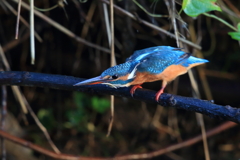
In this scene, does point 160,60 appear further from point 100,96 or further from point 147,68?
point 100,96

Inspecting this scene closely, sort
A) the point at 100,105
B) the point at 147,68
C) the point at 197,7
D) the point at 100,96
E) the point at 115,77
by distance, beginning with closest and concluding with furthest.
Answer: the point at 197,7 → the point at 115,77 → the point at 147,68 → the point at 100,105 → the point at 100,96

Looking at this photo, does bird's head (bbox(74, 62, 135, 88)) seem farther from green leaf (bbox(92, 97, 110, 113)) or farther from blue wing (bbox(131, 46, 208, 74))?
green leaf (bbox(92, 97, 110, 113))

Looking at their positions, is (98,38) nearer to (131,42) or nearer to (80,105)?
(131,42)

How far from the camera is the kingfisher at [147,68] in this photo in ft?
4.93

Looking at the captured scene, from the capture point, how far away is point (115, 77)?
150 centimetres

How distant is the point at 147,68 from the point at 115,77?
21 cm

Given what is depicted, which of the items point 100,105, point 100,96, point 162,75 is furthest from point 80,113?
point 162,75

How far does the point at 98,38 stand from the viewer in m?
2.79

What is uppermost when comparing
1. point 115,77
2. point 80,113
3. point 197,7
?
point 197,7

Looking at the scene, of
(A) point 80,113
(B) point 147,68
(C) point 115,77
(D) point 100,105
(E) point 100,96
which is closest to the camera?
(C) point 115,77

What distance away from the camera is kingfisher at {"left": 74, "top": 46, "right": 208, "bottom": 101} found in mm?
1503

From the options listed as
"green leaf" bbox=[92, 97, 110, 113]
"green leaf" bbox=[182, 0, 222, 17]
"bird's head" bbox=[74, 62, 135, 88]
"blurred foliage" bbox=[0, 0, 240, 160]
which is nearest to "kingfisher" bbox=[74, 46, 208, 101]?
"bird's head" bbox=[74, 62, 135, 88]

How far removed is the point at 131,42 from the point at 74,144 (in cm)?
146

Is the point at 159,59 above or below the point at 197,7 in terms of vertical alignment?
below
